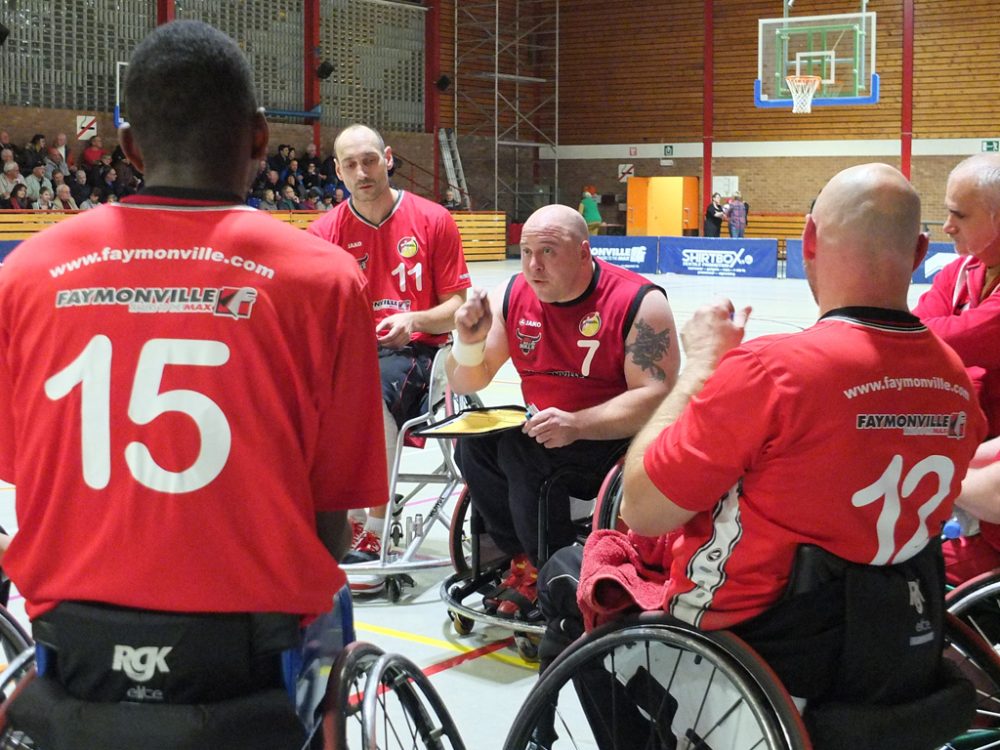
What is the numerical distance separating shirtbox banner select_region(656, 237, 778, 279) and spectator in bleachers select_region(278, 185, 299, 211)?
663 cm

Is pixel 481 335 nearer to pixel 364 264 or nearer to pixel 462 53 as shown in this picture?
pixel 364 264

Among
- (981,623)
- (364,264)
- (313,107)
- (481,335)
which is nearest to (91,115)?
(313,107)

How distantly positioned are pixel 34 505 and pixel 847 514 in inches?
51.2

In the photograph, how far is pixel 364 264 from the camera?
5250 millimetres

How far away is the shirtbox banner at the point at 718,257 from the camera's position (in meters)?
20.5

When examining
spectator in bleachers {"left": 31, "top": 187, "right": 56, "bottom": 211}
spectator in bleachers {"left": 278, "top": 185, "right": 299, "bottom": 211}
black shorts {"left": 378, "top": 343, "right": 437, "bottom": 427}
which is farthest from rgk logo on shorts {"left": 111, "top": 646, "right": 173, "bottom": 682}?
spectator in bleachers {"left": 278, "top": 185, "right": 299, "bottom": 211}

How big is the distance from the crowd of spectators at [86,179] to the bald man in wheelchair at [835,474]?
14352 mm

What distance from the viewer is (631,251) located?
2214 cm

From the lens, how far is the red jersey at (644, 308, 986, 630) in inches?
79.3

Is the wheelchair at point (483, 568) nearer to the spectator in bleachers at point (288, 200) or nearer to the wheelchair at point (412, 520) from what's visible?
the wheelchair at point (412, 520)

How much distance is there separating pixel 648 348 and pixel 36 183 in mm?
15624

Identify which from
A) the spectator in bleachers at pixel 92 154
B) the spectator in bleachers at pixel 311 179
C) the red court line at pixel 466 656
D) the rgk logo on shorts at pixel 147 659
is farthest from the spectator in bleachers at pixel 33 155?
the rgk logo on shorts at pixel 147 659

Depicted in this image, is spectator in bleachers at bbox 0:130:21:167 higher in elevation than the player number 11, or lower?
higher

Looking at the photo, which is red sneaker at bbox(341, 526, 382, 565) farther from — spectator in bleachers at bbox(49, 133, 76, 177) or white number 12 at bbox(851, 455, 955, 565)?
spectator in bleachers at bbox(49, 133, 76, 177)
